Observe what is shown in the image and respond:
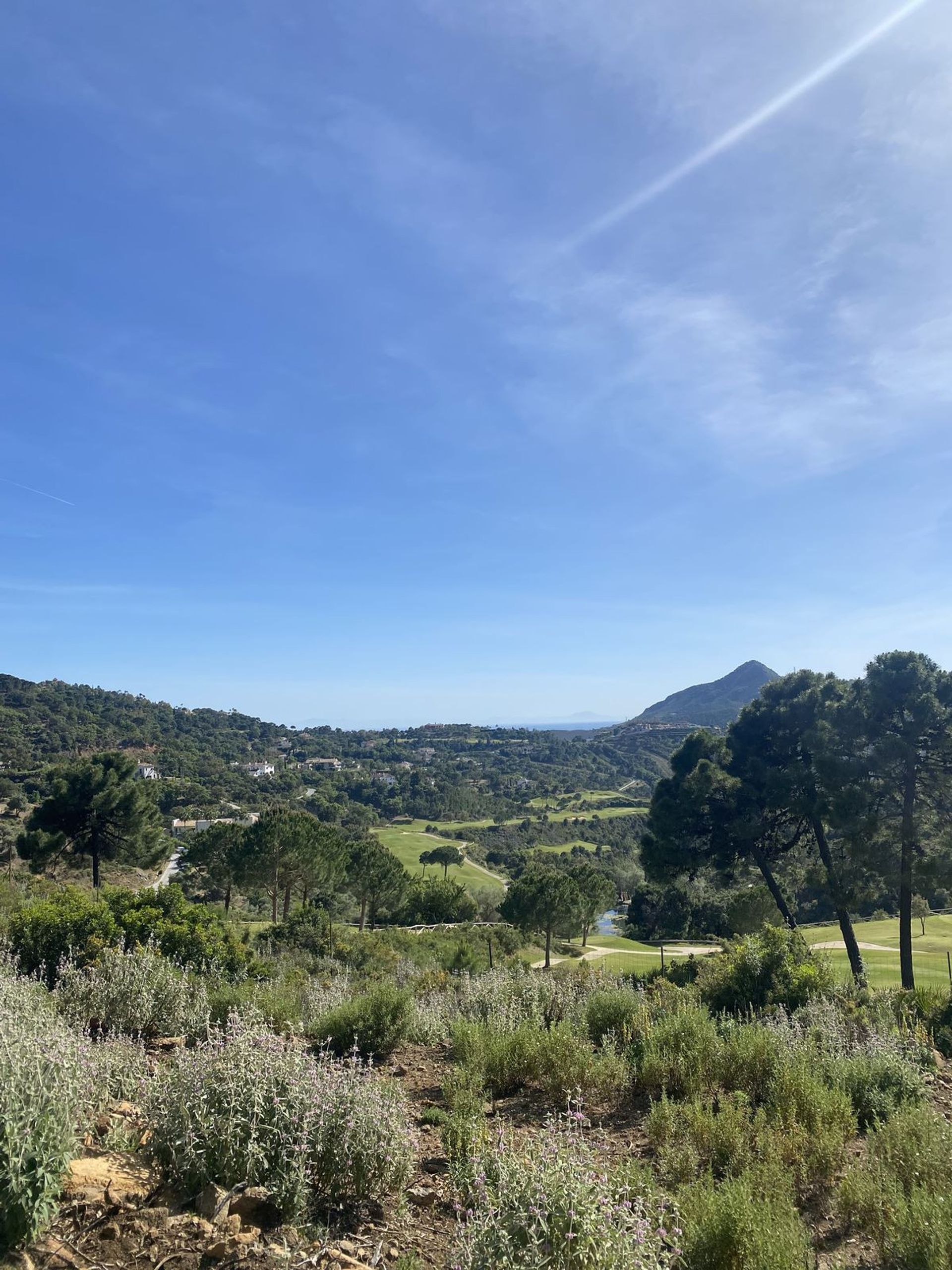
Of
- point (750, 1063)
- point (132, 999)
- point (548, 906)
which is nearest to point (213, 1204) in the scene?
point (132, 999)

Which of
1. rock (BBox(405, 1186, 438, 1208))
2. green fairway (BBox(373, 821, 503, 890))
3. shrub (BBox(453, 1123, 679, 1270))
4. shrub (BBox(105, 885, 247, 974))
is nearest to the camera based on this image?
shrub (BBox(453, 1123, 679, 1270))

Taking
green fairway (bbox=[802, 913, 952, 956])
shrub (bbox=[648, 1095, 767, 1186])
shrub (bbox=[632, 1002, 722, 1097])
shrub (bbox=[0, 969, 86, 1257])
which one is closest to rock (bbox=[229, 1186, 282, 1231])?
shrub (bbox=[0, 969, 86, 1257])

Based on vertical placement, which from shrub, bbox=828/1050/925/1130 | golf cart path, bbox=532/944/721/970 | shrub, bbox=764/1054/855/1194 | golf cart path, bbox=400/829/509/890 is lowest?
golf cart path, bbox=400/829/509/890

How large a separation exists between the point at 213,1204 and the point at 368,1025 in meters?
3.44

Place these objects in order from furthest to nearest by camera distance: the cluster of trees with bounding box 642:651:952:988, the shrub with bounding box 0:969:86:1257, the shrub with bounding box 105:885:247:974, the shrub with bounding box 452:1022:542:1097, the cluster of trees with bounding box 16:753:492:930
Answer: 1. the cluster of trees with bounding box 16:753:492:930
2. the cluster of trees with bounding box 642:651:952:988
3. the shrub with bounding box 105:885:247:974
4. the shrub with bounding box 452:1022:542:1097
5. the shrub with bounding box 0:969:86:1257

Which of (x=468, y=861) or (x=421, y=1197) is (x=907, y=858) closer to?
(x=421, y=1197)

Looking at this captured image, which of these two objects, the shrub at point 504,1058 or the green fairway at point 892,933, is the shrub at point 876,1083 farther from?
the green fairway at point 892,933

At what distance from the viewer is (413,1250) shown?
3.02 m

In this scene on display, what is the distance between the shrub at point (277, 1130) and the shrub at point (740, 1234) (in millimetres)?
1372

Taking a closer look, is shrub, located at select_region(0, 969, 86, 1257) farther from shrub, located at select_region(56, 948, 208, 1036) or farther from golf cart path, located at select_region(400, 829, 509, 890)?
golf cart path, located at select_region(400, 829, 509, 890)

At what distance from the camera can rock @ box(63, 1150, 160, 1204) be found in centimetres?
302

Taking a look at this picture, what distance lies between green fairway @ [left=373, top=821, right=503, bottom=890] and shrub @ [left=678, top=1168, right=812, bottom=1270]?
146ft

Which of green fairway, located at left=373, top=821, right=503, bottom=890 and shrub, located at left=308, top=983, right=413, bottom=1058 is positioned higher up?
shrub, located at left=308, top=983, right=413, bottom=1058

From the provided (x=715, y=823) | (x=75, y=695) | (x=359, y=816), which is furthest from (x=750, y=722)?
(x=75, y=695)
